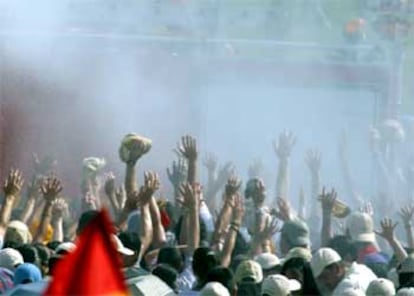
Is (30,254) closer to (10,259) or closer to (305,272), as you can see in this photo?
(10,259)

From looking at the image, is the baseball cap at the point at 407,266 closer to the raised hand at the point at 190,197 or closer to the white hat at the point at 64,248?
the raised hand at the point at 190,197

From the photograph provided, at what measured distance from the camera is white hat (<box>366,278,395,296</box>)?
698 centimetres

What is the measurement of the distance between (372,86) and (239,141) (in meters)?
1.09

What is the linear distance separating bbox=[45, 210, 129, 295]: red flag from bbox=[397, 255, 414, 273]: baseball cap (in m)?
4.15

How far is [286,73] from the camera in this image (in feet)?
39.5

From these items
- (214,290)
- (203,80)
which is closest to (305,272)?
(214,290)

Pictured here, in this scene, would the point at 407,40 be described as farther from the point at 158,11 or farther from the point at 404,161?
the point at 158,11

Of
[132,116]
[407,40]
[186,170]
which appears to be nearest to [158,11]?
[132,116]

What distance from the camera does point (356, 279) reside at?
23.6 feet

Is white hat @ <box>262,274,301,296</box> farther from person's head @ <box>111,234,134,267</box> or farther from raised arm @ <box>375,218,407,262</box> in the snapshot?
raised arm @ <box>375,218,407,262</box>

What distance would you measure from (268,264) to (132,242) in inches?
24.8

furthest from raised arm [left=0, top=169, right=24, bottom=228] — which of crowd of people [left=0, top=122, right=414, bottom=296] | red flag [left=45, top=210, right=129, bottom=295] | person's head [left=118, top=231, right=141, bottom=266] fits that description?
red flag [left=45, top=210, right=129, bottom=295]

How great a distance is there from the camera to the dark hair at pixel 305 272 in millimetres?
7086

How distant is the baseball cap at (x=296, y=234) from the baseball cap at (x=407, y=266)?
677mm
